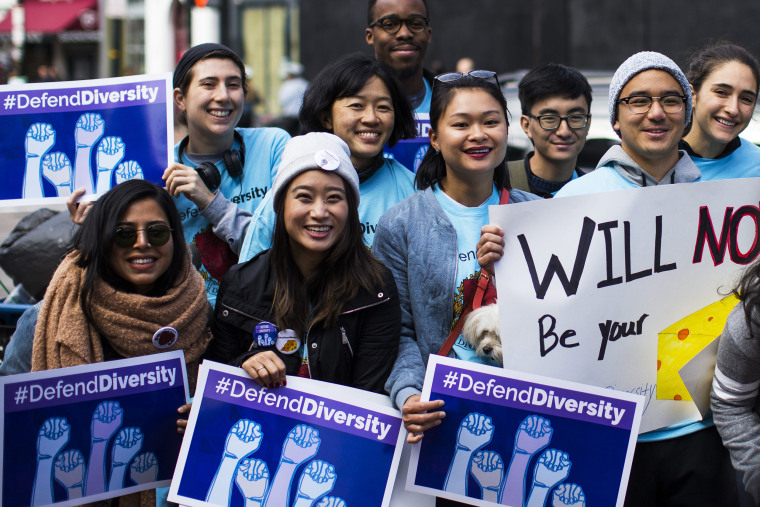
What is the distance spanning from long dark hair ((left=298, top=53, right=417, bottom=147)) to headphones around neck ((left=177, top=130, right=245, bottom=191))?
1.06 feet

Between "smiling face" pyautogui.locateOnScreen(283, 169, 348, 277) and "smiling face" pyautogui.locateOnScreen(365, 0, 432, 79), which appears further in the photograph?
"smiling face" pyautogui.locateOnScreen(365, 0, 432, 79)

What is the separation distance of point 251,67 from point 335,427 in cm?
2063

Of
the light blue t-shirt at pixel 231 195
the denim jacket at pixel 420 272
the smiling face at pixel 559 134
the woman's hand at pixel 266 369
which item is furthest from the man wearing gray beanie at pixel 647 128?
the light blue t-shirt at pixel 231 195

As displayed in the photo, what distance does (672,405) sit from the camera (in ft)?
9.68

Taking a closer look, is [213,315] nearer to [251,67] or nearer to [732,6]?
[732,6]

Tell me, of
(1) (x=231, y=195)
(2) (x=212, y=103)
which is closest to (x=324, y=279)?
(1) (x=231, y=195)

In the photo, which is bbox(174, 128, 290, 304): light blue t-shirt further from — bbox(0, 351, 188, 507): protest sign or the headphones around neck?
bbox(0, 351, 188, 507): protest sign

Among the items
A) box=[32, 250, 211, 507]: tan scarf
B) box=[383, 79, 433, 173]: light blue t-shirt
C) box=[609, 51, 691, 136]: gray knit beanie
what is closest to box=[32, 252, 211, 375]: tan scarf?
box=[32, 250, 211, 507]: tan scarf

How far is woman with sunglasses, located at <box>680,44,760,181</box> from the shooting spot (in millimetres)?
3764

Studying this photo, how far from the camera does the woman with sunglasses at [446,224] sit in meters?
3.05

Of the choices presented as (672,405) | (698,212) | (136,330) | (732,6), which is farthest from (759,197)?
(732,6)

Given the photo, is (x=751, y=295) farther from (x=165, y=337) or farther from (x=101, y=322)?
(x=101, y=322)

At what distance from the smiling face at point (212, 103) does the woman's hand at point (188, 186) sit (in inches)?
10.6

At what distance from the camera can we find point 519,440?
9.37 feet
